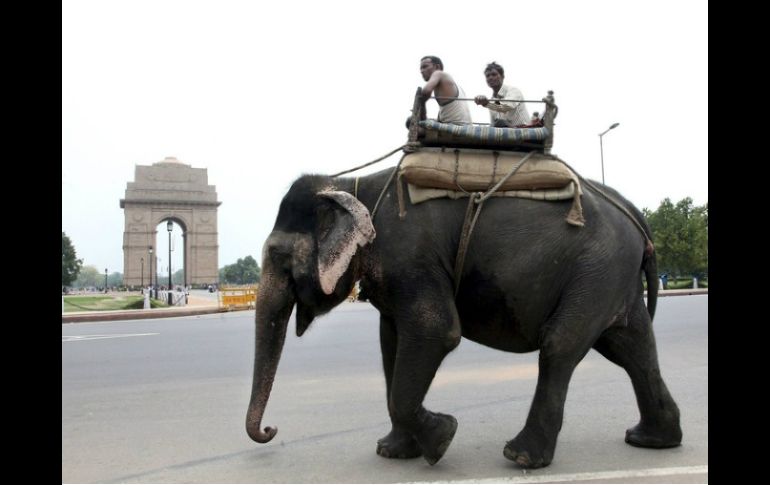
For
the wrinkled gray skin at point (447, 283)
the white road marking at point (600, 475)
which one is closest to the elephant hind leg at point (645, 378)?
the wrinkled gray skin at point (447, 283)

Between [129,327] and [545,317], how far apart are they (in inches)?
624

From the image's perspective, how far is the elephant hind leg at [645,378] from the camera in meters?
4.66

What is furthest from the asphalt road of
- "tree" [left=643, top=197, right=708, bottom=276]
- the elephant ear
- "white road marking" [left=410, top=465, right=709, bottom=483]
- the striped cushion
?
"tree" [left=643, top=197, right=708, bottom=276]

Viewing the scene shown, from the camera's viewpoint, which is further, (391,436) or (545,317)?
(391,436)

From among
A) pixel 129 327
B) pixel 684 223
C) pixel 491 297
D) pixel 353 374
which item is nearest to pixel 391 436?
pixel 491 297

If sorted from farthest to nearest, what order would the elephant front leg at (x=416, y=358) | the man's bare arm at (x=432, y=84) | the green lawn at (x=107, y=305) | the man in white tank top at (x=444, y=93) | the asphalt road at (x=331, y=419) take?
→ the green lawn at (x=107, y=305), the man in white tank top at (x=444, y=93), the man's bare arm at (x=432, y=84), the asphalt road at (x=331, y=419), the elephant front leg at (x=416, y=358)

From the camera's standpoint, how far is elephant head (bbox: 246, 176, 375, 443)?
4027mm

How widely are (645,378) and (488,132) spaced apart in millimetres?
1981

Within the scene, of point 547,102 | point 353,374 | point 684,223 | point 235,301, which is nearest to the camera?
point 547,102

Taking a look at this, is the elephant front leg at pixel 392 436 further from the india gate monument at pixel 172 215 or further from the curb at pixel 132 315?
the india gate monument at pixel 172 215

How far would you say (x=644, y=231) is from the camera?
4.65m

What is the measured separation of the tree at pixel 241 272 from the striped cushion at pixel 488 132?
417ft

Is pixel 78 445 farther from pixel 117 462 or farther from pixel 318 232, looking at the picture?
pixel 318 232

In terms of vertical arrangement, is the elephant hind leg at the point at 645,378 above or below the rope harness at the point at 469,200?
below
